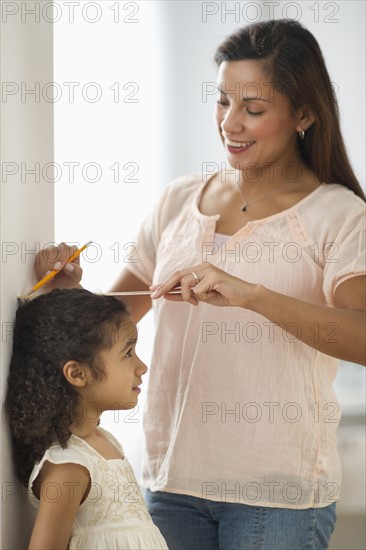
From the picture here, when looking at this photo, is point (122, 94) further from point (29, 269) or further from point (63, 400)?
point (63, 400)

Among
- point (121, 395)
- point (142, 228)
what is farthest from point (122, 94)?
point (121, 395)

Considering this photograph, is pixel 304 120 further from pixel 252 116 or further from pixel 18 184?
pixel 18 184

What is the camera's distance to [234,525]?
1.58 meters

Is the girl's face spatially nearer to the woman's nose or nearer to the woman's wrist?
the woman's wrist

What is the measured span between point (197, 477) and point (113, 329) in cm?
39

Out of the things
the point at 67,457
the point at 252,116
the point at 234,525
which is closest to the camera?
the point at 67,457

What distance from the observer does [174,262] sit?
1711 millimetres

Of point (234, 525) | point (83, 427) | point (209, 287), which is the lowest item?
point (234, 525)

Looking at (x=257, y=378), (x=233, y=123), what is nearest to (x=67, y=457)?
(x=257, y=378)

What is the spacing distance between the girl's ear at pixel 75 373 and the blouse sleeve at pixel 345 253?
52 cm

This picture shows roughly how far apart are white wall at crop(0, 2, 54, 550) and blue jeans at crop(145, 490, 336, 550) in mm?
306

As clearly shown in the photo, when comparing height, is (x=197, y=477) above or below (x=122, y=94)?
below

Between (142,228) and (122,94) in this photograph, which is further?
(122,94)

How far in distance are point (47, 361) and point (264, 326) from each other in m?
0.48
